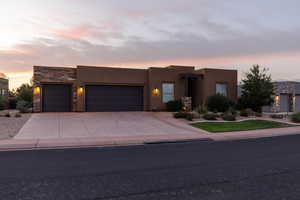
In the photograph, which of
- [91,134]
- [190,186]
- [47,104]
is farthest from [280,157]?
[47,104]

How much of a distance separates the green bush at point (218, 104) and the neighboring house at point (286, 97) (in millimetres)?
10377

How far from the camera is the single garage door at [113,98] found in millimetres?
24172

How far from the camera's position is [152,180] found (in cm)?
576

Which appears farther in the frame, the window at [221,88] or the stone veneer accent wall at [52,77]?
the window at [221,88]

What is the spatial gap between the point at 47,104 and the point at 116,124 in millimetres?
9427

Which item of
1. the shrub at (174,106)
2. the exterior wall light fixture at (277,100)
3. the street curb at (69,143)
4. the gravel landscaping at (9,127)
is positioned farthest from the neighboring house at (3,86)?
the exterior wall light fixture at (277,100)

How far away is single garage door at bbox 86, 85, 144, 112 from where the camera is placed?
79.3 ft

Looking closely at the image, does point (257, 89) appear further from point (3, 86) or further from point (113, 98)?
point (3, 86)

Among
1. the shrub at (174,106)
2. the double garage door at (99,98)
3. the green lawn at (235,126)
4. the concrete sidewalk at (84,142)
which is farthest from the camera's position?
the shrub at (174,106)

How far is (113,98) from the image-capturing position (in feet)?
81.8

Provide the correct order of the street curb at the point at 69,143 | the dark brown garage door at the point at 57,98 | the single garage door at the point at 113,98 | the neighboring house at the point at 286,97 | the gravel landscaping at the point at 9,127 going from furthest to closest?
the neighboring house at the point at 286,97 → the single garage door at the point at 113,98 → the dark brown garage door at the point at 57,98 → the gravel landscaping at the point at 9,127 → the street curb at the point at 69,143

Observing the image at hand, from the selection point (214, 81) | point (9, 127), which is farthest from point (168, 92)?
point (9, 127)

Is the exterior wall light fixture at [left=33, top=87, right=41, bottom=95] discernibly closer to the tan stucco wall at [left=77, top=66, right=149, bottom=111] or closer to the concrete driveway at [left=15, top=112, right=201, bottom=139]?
the tan stucco wall at [left=77, top=66, right=149, bottom=111]

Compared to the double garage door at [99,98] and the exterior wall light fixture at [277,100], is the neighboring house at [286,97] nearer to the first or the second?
the exterior wall light fixture at [277,100]
